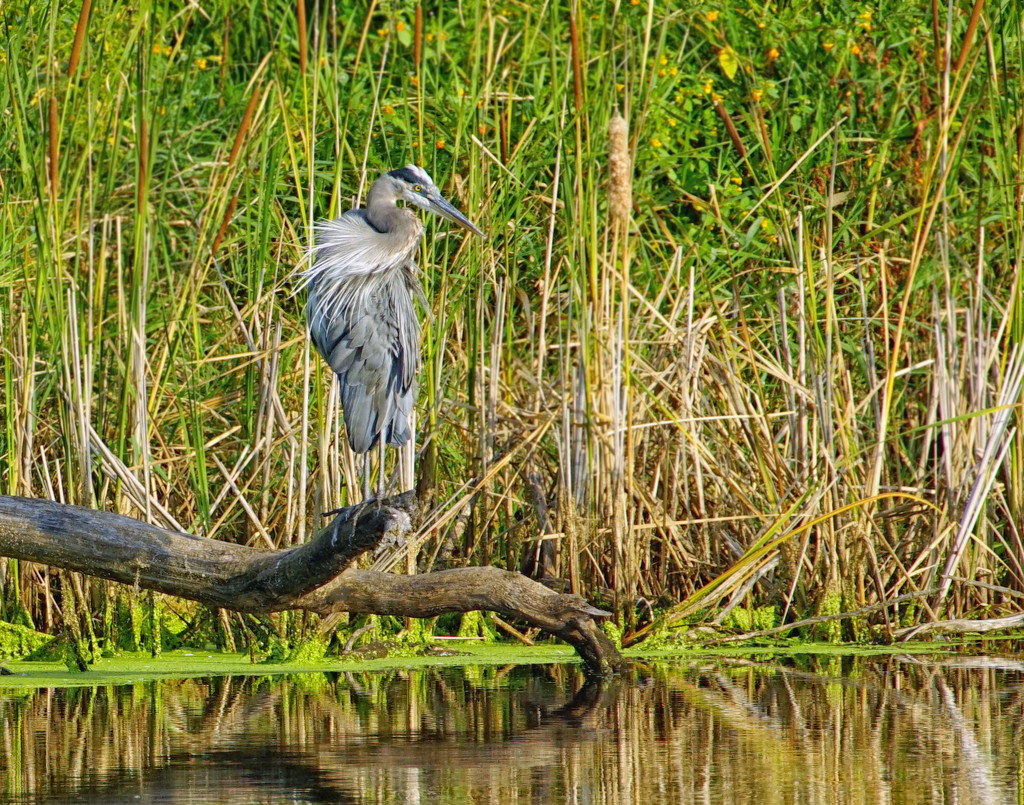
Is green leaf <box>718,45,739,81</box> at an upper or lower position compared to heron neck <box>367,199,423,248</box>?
upper

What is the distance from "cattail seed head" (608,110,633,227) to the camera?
406 centimetres

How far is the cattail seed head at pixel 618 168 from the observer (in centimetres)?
406

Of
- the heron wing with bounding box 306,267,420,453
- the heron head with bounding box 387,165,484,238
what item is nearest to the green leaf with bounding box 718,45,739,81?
the heron head with bounding box 387,165,484,238

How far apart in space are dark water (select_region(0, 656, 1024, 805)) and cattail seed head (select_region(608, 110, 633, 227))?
1491mm

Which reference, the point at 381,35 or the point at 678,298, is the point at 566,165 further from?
the point at 381,35

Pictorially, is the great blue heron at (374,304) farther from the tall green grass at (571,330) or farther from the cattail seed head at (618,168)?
the cattail seed head at (618,168)

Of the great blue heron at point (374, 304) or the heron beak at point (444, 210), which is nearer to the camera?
the great blue heron at point (374, 304)

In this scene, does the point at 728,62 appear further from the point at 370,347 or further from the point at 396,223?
the point at 370,347

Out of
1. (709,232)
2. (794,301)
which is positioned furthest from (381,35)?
(794,301)

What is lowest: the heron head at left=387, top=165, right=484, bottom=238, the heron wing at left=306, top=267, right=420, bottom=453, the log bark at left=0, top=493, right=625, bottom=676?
the log bark at left=0, top=493, right=625, bottom=676

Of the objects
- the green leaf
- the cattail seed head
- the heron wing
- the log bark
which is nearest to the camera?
the log bark

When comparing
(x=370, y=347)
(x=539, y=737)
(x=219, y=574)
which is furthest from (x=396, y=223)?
(x=539, y=737)

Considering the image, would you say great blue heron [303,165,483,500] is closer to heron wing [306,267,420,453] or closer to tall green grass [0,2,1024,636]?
heron wing [306,267,420,453]

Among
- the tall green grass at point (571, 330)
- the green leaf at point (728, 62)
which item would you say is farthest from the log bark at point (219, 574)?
the green leaf at point (728, 62)
